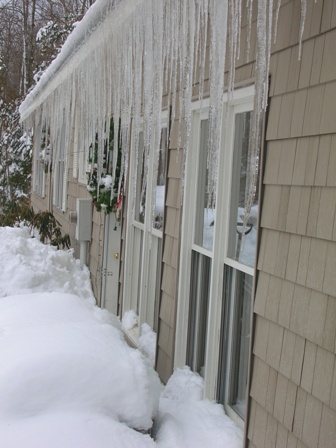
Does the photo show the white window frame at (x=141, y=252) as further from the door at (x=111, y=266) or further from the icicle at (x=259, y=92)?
the icicle at (x=259, y=92)

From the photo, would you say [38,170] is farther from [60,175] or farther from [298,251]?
[298,251]

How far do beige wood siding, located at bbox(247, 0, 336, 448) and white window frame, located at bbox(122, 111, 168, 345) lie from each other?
1.89 metres

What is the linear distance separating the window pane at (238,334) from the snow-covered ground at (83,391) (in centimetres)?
14

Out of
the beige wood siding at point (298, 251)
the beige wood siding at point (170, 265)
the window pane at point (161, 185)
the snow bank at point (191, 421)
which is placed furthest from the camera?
the window pane at point (161, 185)

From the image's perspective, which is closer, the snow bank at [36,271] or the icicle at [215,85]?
the icicle at [215,85]

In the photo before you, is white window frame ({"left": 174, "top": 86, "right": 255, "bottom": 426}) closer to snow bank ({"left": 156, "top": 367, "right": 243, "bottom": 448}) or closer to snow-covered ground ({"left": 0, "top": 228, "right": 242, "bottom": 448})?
snow bank ({"left": 156, "top": 367, "right": 243, "bottom": 448})

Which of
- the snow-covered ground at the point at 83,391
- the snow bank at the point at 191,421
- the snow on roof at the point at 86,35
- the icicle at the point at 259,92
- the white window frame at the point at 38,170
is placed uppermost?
the snow on roof at the point at 86,35

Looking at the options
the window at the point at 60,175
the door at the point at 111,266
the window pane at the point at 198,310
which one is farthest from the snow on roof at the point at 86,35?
the window at the point at 60,175

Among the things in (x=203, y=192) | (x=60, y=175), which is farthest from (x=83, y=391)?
→ (x=60, y=175)

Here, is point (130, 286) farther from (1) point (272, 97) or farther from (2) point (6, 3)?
(2) point (6, 3)

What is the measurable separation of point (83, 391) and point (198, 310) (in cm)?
125

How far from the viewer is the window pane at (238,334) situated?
2.92 metres

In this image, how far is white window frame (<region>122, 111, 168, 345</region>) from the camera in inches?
182

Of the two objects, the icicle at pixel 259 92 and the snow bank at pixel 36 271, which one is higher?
the icicle at pixel 259 92
